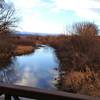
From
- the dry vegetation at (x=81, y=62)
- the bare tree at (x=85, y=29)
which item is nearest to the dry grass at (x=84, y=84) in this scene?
the dry vegetation at (x=81, y=62)

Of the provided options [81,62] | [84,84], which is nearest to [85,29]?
[81,62]

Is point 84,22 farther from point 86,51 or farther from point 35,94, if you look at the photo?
point 35,94

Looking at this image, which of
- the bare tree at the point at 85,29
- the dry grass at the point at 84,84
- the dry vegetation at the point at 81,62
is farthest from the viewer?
the bare tree at the point at 85,29

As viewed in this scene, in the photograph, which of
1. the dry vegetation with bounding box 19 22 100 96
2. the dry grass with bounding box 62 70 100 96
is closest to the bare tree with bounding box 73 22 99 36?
the dry vegetation with bounding box 19 22 100 96

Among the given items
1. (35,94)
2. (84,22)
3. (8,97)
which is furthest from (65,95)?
(84,22)

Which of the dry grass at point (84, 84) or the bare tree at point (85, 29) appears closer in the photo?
the dry grass at point (84, 84)

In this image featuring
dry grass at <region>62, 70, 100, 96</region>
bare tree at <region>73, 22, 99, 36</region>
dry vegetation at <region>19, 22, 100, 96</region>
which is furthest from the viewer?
bare tree at <region>73, 22, 99, 36</region>

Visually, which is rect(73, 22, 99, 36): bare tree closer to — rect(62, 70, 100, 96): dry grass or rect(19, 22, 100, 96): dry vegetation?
rect(19, 22, 100, 96): dry vegetation

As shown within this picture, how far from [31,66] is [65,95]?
24.2 meters

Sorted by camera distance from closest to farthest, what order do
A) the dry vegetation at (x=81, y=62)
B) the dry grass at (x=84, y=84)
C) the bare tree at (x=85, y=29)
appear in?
1. the dry grass at (x=84, y=84)
2. the dry vegetation at (x=81, y=62)
3. the bare tree at (x=85, y=29)

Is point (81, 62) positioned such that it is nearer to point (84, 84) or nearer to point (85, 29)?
point (85, 29)

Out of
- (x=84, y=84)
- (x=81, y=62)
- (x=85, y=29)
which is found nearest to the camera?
(x=84, y=84)

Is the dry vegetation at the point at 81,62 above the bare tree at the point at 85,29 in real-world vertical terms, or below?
below

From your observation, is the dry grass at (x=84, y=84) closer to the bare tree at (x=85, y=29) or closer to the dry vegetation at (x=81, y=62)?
the dry vegetation at (x=81, y=62)
